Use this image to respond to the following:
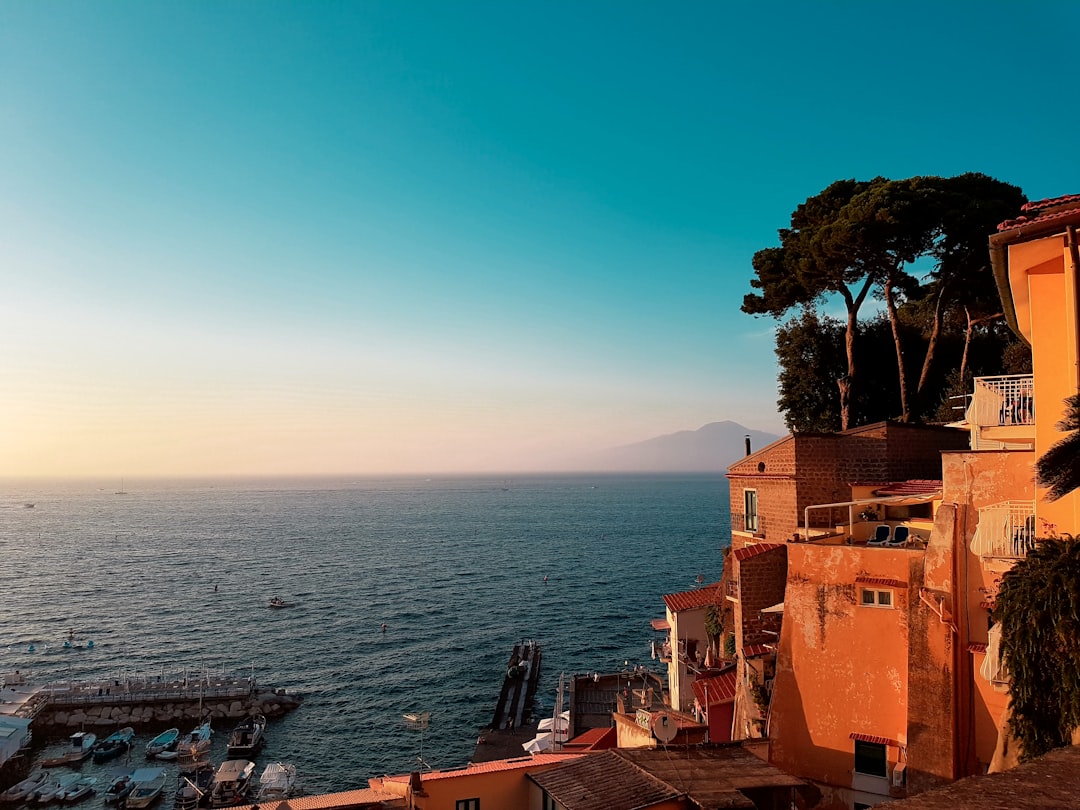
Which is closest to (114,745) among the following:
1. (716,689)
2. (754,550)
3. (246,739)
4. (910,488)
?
(246,739)

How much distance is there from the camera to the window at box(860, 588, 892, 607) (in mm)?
16445

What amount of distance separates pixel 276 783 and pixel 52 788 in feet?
35.4

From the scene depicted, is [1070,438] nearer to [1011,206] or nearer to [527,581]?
[1011,206]

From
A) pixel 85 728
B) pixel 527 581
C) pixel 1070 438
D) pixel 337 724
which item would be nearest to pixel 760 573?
pixel 1070 438

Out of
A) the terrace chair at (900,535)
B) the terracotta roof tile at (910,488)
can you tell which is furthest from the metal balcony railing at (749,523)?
the terrace chair at (900,535)

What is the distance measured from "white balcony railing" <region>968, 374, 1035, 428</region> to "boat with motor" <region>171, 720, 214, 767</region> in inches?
1538

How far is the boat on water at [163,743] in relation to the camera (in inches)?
1522

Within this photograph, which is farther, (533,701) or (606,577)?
(606,577)

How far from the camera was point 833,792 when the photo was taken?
16.5 meters

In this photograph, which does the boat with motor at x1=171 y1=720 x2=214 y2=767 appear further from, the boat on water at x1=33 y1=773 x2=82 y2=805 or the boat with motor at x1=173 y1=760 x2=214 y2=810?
the boat on water at x1=33 y1=773 x2=82 y2=805

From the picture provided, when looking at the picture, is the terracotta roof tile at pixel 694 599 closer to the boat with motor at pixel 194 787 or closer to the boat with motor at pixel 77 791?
the boat with motor at pixel 194 787

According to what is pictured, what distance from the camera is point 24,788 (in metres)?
34.0

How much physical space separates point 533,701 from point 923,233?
3279 cm

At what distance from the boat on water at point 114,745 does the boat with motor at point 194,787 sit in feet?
16.7
